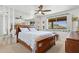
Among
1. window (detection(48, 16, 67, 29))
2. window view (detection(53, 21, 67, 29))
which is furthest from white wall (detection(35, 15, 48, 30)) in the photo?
window view (detection(53, 21, 67, 29))

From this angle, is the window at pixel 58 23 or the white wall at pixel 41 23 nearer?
the window at pixel 58 23

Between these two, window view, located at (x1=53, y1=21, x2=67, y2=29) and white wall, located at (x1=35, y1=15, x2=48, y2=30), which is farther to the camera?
white wall, located at (x1=35, y1=15, x2=48, y2=30)

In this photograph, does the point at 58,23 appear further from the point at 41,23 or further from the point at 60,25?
the point at 41,23

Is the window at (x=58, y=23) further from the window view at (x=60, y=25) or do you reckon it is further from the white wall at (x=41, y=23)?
the white wall at (x=41, y=23)

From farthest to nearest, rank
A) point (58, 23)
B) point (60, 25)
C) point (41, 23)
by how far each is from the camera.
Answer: point (41, 23), point (58, 23), point (60, 25)

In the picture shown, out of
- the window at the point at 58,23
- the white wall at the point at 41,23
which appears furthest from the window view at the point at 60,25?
the white wall at the point at 41,23

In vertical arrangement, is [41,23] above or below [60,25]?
above

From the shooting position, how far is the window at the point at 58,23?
5564 mm

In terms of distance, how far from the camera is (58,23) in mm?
5793

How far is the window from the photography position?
5564 mm

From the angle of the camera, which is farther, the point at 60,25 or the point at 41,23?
the point at 41,23

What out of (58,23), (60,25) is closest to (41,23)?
(58,23)

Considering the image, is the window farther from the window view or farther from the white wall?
the white wall

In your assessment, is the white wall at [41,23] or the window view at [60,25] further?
the white wall at [41,23]
